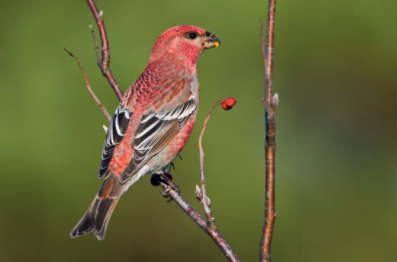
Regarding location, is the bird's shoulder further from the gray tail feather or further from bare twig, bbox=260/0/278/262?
bare twig, bbox=260/0/278/262

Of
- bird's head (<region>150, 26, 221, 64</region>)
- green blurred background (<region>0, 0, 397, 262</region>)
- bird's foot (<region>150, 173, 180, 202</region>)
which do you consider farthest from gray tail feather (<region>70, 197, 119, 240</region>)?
green blurred background (<region>0, 0, 397, 262</region>)

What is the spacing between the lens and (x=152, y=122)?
548cm

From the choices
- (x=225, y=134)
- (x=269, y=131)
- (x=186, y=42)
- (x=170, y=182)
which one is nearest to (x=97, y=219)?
(x=170, y=182)

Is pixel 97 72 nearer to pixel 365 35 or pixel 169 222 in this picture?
pixel 169 222

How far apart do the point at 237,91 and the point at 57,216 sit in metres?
2.22

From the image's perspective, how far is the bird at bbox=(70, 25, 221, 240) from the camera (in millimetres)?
5109

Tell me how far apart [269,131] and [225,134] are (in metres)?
4.16

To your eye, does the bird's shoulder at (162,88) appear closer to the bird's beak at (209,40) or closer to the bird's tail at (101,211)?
the bird's beak at (209,40)

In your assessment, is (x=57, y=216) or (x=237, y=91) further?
(x=237, y=91)

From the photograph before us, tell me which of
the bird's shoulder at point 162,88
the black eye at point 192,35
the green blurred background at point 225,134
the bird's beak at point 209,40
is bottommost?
the green blurred background at point 225,134

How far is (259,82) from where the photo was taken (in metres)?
7.76

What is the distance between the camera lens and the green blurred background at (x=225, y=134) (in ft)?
23.5

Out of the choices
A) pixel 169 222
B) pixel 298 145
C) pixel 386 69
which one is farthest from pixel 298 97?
pixel 169 222

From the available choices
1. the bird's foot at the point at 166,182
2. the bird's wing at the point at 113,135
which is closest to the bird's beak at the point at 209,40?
the bird's wing at the point at 113,135
